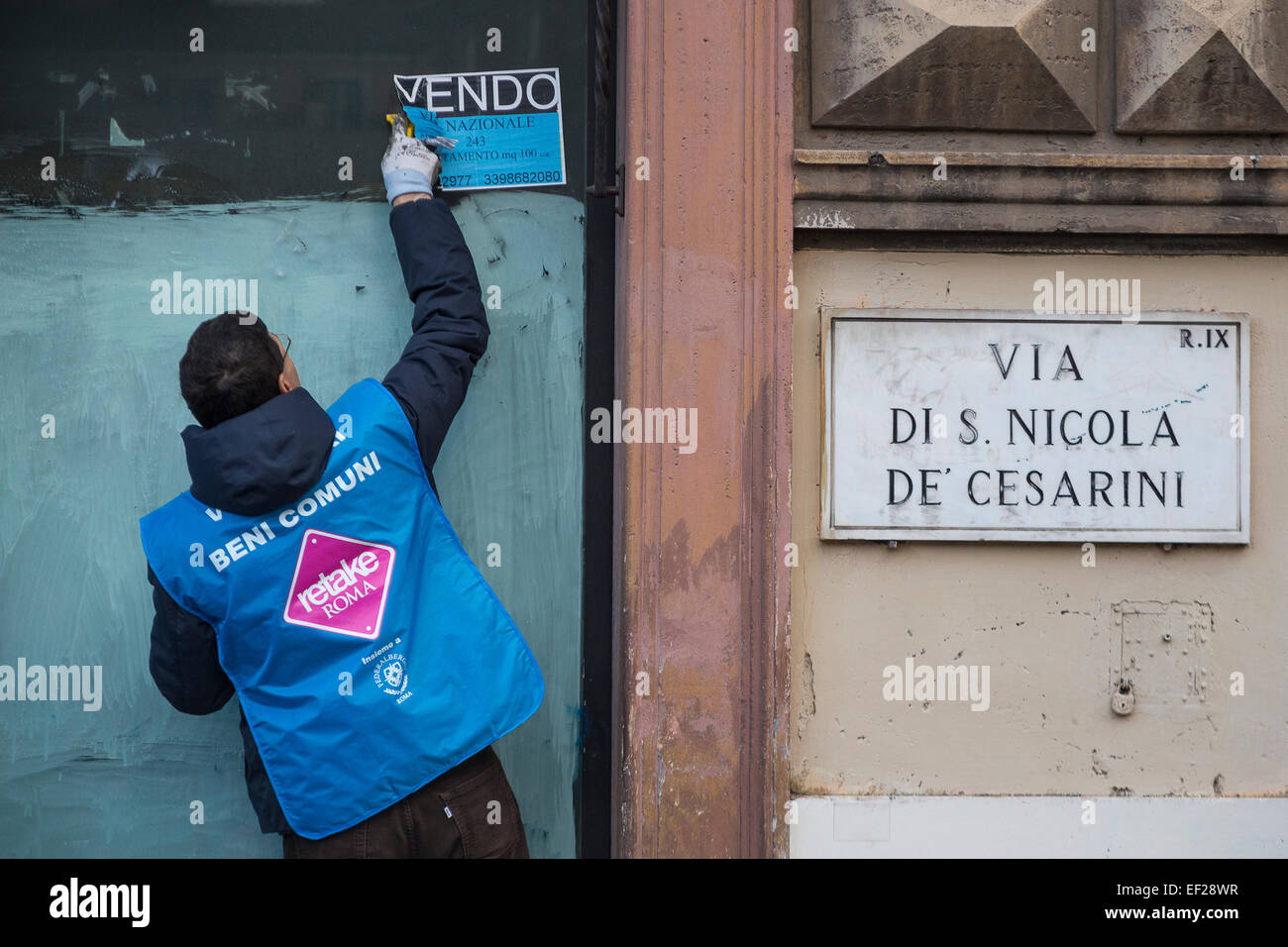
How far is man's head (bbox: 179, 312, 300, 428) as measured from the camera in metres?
2.30

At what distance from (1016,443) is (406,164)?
1897 millimetres

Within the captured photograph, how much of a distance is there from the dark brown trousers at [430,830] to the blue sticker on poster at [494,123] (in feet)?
5.58

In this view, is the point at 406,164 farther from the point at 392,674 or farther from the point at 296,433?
the point at 392,674

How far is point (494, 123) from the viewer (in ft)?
10.1

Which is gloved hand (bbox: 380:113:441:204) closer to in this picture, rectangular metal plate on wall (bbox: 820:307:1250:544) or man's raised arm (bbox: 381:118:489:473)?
man's raised arm (bbox: 381:118:489:473)

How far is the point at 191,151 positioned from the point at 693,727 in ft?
7.29

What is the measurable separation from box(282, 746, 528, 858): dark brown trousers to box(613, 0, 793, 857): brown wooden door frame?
0.51 m

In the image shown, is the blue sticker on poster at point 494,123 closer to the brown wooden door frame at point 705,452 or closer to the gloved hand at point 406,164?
the gloved hand at point 406,164

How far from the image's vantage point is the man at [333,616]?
2.31 metres

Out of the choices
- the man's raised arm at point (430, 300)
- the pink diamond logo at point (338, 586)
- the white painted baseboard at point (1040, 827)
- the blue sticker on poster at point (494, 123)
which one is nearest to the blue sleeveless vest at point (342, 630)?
the pink diamond logo at point (338, 586)

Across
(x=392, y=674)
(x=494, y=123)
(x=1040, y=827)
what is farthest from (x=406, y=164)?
(x=1040, y=827)

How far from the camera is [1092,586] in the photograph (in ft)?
9.73

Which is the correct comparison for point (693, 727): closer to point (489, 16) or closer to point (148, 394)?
point (148, 394)

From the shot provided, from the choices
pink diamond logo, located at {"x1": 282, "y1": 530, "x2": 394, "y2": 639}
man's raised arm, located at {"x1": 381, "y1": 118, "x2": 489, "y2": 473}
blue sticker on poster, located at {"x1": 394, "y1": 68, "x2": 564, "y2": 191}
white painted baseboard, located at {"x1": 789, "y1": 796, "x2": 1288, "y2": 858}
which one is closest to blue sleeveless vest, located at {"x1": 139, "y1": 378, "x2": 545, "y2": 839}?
pink diamond logo, located at {"x1": 282, "y1": 530, "x2": 394, "y2": 639}
